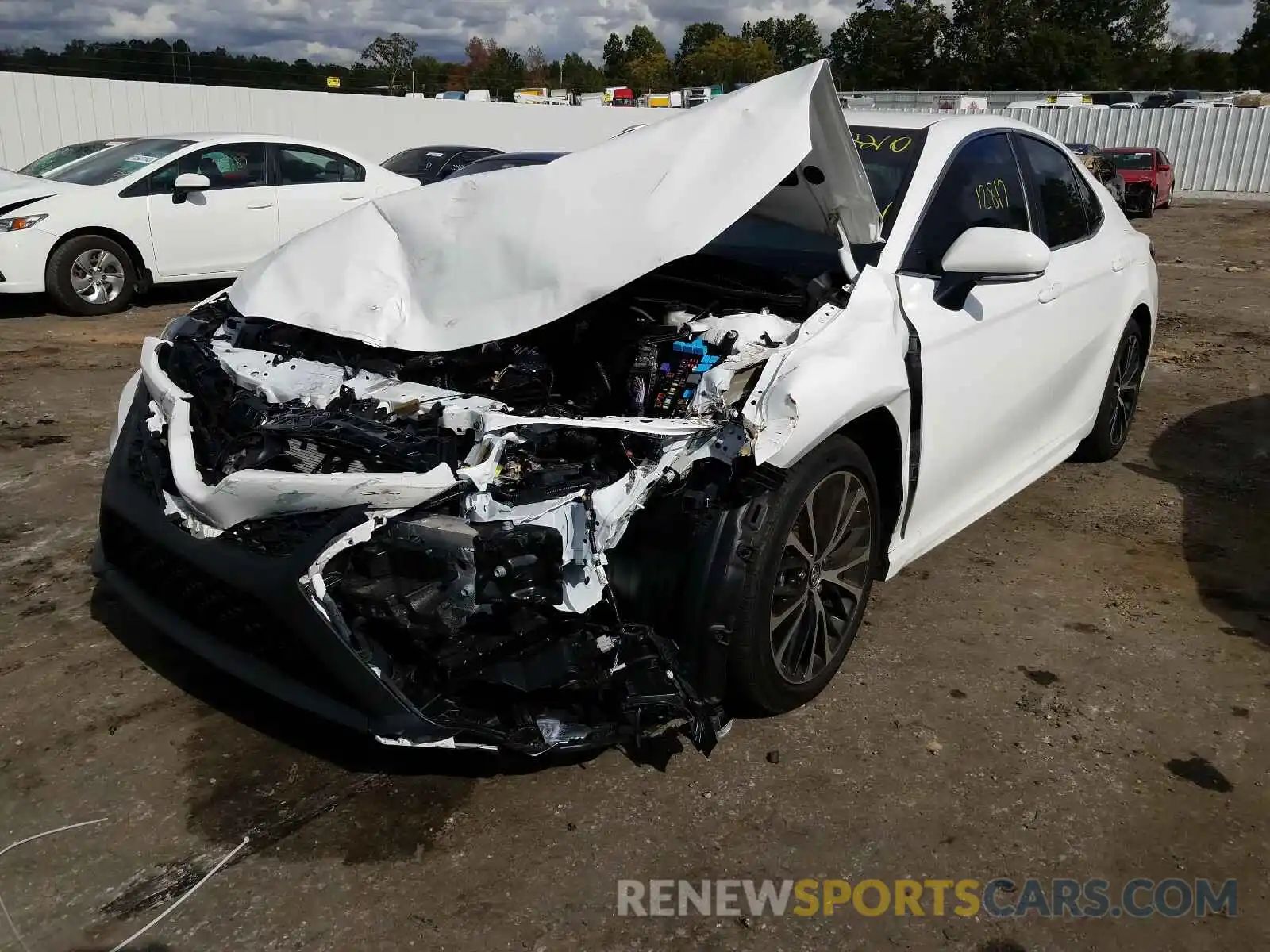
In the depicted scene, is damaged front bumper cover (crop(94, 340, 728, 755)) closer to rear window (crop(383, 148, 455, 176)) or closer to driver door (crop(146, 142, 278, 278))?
driver door (crop(146, 142, 278, 278))

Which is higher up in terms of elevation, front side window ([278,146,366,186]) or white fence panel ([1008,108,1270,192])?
white fence panel ([1008,108,1270,192])

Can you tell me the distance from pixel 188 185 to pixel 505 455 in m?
7.73

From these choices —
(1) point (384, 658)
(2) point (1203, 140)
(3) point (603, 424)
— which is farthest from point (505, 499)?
(2) point (1203, 140)

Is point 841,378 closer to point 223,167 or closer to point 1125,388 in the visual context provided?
point 1125,388

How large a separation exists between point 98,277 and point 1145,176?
A: 62.9 feet

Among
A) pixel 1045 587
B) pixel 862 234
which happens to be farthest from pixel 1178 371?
pixel 862 234

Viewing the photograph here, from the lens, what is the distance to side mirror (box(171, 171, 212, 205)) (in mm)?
8969

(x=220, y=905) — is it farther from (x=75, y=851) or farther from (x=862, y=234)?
(x=862, y=234)

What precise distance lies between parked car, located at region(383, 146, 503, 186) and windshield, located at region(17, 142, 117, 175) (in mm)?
4115

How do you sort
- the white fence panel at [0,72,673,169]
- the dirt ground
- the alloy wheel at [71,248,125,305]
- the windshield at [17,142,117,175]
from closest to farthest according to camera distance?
the dirt ground
the alloy wheel at [71,248,125,305]
the windshield at [17,142,117,175]
the white fence panel at [0,72,673,169]

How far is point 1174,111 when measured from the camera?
2606cm

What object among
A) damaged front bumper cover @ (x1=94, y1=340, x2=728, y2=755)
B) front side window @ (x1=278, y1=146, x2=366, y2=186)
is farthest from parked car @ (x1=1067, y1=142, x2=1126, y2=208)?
damaged front bumper cover @ (x1=94, y1=340, x2=728, y2=755)

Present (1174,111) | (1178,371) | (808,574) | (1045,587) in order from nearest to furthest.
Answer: (808,574), (1045,587), (1178,371), (1174,111)

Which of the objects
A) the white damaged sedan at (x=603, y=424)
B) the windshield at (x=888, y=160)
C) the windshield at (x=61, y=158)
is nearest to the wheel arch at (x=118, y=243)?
the windshield at (x=61, y=158)
